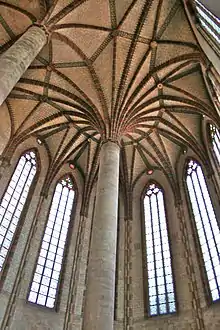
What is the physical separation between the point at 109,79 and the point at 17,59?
23.7ft

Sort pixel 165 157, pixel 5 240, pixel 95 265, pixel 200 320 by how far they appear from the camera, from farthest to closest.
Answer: pixel 165 157, pixel 5 240, pixel 200 320, pixel 95 265

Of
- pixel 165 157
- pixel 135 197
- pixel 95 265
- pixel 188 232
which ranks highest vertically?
pixel 165 157

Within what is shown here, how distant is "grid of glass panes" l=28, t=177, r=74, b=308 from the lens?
540 inches

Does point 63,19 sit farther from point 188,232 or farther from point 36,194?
point 188,232

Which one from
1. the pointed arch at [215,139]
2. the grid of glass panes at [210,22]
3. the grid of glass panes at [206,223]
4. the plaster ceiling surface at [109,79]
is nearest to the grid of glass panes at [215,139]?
the pointed arch at [215,139]

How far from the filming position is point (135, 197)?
1858 centimetres

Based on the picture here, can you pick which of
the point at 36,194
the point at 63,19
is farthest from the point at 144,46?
the point at 36,194

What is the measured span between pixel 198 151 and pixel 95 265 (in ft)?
31.4

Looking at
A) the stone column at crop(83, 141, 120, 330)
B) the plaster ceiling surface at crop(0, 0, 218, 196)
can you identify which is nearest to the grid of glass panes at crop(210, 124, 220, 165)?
the plaster ceiling surface at crop(0, 0, 218, 196)

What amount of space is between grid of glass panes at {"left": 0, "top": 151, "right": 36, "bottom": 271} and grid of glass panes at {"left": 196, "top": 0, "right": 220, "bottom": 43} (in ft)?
35.2

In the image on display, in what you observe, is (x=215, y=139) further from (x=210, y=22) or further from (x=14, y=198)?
(x=14, y=198)

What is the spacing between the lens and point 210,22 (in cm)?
1041

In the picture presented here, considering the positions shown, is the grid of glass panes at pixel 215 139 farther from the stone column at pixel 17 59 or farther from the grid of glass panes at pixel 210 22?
the stone column at pixel 17 59

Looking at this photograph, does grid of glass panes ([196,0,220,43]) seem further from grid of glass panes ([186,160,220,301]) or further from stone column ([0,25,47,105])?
grid of glass panes ([186,160,220,301])
